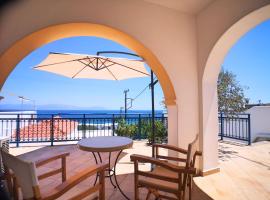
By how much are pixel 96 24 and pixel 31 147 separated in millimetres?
4320

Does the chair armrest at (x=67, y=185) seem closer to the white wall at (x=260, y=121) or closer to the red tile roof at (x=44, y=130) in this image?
the red tile roof at (x=44, y=130)

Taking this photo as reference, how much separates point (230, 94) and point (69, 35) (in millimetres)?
4110

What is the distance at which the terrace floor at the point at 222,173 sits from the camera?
2.65 metres

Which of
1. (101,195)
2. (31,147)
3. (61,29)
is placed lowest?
(31,147)

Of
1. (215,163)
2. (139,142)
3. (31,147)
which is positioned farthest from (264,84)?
(31,147)

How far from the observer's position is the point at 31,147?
217 inches

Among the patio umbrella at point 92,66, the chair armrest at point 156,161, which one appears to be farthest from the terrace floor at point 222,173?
the patio umbrella at point 92,66

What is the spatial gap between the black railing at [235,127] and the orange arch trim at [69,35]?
3.71 metres

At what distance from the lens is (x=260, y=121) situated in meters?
9.55

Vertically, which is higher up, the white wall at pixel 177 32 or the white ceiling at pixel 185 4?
the white ceiling at pixel 185 4

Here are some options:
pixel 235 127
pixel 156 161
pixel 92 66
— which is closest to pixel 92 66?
pixel 92 66

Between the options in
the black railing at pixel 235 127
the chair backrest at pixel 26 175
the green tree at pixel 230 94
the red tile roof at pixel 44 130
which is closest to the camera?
the chair backrest at pixel 26 175

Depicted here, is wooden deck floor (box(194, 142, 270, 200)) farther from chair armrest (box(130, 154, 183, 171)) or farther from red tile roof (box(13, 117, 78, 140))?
red tile roof (box(13, 117, 78, 140))

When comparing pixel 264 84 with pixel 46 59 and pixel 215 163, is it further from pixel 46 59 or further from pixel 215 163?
pixel 46 59
